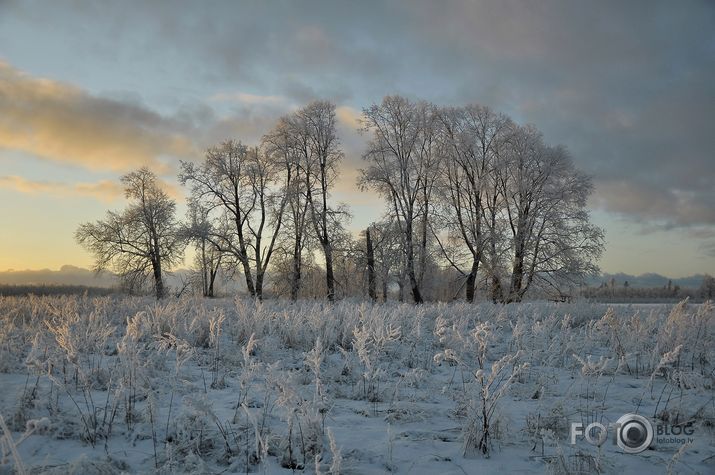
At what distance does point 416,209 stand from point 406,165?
2.62m

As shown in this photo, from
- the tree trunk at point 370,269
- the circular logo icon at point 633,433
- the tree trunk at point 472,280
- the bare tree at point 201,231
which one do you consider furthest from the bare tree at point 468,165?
the circular logo icon at point 633,433

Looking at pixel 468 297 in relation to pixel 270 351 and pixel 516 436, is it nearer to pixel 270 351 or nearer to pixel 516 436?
pixel 270 351

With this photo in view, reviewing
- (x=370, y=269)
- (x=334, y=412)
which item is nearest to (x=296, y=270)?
(x=370, y=269)

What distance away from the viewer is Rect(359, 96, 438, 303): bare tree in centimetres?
2319

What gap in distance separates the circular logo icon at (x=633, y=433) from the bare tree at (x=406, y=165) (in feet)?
63.3

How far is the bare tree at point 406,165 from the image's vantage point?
2319cm

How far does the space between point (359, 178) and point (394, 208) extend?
106 inches

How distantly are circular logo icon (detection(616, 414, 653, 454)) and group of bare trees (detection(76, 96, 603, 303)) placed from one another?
61.7 feet

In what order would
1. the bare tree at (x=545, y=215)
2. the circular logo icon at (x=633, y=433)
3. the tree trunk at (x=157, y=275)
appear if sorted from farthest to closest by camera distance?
the tree trunk at (x=157, y=275) → the bare tree at (x=545, y=215) → the circular logo icon at (x=633, y=433)

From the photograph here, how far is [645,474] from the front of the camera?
2.87 m

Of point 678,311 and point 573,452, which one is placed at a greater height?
point 678,311

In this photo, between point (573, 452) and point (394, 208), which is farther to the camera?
point (394, 208)

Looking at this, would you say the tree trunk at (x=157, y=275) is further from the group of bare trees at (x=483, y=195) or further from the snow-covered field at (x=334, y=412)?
the snow-covered field at (x=334, y=412)

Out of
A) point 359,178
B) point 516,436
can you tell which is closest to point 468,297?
point 359,178
